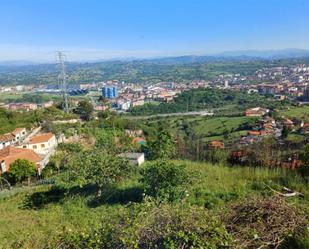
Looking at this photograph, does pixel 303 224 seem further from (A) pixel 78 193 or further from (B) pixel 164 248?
(A) pixel 78 193

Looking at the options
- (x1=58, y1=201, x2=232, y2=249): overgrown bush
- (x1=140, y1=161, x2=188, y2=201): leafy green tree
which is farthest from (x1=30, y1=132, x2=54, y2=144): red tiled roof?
(x1=58, y1=201, x2=232, y2=249): overgrown bush

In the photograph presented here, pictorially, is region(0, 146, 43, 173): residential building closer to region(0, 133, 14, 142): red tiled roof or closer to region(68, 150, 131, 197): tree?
region(0, 133, 14, 142): red tiled roof

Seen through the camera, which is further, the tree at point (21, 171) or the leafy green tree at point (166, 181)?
the tree at point (21, 171)

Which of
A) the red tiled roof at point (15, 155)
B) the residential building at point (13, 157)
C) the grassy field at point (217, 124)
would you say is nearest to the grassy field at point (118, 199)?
the residential building at point (13, 157)

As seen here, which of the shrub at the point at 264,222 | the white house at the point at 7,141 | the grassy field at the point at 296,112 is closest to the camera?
the shrub at the point at 264,222

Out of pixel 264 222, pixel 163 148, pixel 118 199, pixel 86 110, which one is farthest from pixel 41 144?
pixel 264 222

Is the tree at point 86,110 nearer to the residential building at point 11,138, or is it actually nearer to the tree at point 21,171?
the residential building at point 11,138
